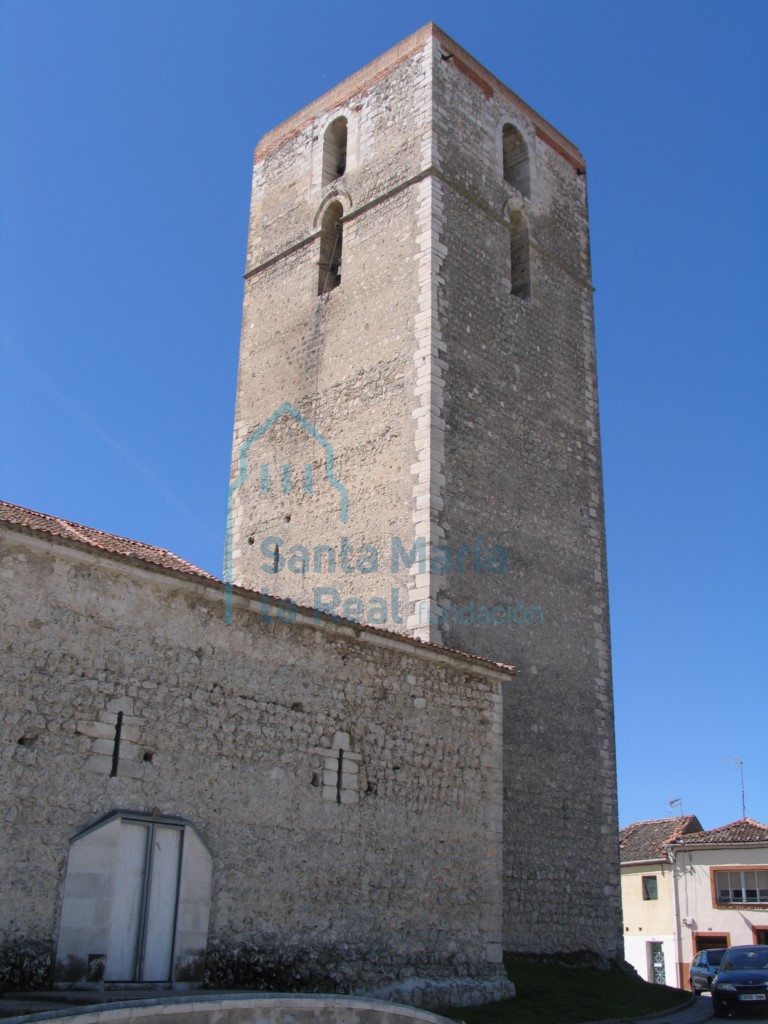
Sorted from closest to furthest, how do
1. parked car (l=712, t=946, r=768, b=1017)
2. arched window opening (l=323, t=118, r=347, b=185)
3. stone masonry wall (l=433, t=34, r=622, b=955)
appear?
parked car (l=712, t=946, r=768, b=1017)
stone masonry wall (l=433, t=34, r=622, b=955)
arched window opening (l=323, t=118, r=347, b=185)

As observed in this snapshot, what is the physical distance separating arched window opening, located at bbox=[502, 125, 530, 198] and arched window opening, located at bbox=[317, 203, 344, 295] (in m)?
3.12

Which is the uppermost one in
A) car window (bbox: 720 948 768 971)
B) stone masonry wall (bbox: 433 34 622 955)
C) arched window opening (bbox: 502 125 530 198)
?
arched window opening (bbox: 502 125 530 198)

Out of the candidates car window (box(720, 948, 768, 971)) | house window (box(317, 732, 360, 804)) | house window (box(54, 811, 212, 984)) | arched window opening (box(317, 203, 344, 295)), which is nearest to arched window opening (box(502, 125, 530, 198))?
arched window opening (box(317, 203, 344, 295))

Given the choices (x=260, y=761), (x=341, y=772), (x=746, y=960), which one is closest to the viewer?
(x=260, y=761)

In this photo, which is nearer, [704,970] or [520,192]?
[520,192]

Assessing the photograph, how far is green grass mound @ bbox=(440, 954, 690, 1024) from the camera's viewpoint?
10.1 metres

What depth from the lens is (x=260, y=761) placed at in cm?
932

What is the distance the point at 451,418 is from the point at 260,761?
6.58m

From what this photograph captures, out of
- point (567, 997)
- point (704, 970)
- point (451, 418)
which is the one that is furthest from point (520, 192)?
point (704, 970)

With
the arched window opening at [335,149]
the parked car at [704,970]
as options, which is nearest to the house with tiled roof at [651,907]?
the parked car at [704,970]

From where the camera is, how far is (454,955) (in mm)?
10328

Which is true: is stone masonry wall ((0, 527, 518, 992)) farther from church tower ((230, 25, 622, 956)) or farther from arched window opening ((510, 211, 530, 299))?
arched window opening ((510, 211, 530, 299))

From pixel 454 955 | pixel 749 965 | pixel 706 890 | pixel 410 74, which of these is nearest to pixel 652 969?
pixel 706 890

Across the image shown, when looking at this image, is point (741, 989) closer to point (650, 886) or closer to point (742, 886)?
point (742, 886)
